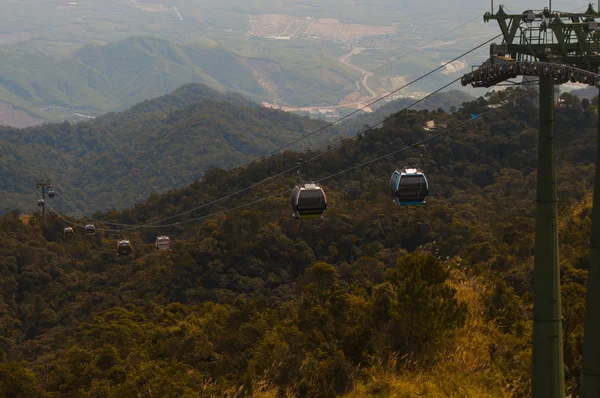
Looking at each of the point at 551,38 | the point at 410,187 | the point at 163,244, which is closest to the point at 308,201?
the point at 410,187

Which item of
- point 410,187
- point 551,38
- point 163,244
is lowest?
point 163,244

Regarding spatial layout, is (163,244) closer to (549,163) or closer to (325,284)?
(325,284)

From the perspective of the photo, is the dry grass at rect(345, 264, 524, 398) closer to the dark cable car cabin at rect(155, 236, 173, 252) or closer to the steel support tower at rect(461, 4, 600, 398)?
the steel support tower at rect(461, 4, 600, 398)

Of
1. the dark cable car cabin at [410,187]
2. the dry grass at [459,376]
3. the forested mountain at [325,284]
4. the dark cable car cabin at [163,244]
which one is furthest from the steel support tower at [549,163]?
the dark cable car cabin at [163,244]

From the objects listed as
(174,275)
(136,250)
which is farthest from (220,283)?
(136,250)

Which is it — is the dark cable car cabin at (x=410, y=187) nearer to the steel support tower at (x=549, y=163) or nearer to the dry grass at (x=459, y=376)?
the dry grass at (x=459, y=376)

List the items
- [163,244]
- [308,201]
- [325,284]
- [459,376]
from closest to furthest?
1. [459,376]
2. [308,201]
3. [325,284]
4. [163,244]

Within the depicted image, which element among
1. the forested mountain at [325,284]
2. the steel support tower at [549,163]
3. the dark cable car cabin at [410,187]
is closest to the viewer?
the steel support tower at [549,163]
